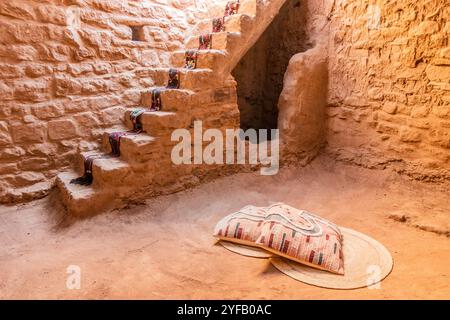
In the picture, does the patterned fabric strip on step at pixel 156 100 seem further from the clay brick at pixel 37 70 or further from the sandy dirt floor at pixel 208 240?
the clay brick at pixel 37 70

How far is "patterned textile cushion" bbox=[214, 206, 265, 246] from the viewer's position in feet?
7.42

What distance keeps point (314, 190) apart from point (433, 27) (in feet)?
5.57

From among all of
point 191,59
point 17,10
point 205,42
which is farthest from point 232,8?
point 17,10

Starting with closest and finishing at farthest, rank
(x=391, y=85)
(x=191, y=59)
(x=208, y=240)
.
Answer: (x=208, y=240) → (x=391, y=85) → (x=191, y=59)

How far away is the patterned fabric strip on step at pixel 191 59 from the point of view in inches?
130

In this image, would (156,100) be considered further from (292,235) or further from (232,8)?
(292,235)

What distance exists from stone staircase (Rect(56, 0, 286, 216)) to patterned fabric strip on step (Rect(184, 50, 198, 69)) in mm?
56

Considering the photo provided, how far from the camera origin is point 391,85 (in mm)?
3205

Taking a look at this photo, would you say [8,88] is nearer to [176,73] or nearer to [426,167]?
[176,73]

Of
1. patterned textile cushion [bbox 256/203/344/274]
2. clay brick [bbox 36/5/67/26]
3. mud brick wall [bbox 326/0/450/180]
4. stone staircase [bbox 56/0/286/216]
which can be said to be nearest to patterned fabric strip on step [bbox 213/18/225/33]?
stone staircase [bbox 56/0/286/216]

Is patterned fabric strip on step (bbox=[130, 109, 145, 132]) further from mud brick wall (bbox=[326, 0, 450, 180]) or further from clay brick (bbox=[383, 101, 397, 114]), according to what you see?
clay brick (bbox=[383, 101, 397, 114])

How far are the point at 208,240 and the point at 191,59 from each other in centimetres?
181

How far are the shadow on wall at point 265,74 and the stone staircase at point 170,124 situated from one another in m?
0.67
